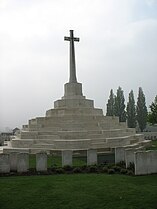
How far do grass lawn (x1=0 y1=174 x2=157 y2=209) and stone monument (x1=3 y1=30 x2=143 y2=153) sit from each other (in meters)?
7.15

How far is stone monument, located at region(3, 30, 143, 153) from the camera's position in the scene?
55.5 ft

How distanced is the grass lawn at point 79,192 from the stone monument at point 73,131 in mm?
7148

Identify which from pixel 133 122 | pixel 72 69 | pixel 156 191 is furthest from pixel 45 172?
pixel 133 122

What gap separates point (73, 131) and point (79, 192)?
10813mm

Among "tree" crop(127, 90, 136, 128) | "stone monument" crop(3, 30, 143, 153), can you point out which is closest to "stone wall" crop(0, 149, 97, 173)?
"stone monument" crop(3, 30, 143, 153)

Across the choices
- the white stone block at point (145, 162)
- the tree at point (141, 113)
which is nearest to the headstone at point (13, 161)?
the white stone block at point (145, 162)

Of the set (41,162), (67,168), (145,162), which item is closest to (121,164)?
(145,162)

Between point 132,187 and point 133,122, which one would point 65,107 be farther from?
point 133,122

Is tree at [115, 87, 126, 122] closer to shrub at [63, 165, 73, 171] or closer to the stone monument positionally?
the stone monument

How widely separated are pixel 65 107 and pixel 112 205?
16704 millimetres

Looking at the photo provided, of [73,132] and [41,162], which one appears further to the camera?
[73,132]

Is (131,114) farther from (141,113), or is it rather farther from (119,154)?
(119,154)

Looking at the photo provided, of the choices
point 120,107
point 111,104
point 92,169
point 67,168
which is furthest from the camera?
point 111,104

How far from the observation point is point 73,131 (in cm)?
1825
